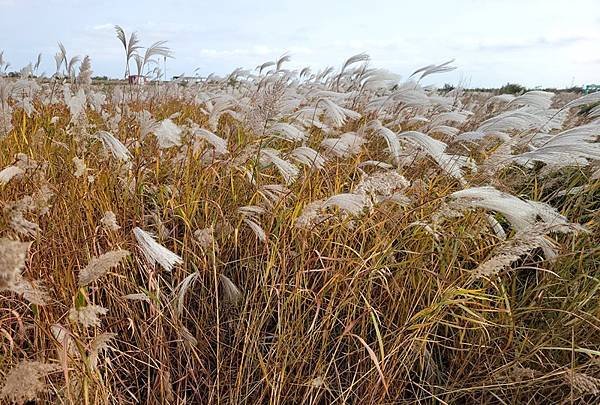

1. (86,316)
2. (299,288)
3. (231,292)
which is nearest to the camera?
(86,316)

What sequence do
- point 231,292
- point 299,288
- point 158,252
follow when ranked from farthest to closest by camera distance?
point 231,292, point 299,288, point 158,252

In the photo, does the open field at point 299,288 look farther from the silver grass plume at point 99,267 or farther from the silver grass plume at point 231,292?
the silver grass plume at point 99,267

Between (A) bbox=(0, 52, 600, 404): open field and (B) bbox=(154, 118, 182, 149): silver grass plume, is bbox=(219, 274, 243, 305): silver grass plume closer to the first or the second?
(A) bbox=(0, 52, 600, 404): open field

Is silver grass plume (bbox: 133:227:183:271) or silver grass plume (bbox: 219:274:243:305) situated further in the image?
silver grass plume (bbox: 219:274:243:305)

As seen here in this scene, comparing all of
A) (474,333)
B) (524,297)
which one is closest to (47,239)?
(474,333)

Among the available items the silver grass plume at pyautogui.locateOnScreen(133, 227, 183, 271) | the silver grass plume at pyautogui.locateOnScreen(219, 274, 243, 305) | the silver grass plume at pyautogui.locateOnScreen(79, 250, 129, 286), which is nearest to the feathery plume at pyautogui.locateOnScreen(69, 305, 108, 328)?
the silver grass plume at pyautogui.locateOnScreen(79, 250, 129, 286)

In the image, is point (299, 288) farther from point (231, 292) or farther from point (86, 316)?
point (86, 316)

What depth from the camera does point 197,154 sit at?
229cm

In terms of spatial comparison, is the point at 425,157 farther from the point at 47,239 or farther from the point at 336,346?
the point at 47,239

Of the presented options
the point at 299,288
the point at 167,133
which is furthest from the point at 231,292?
the point at 167,133

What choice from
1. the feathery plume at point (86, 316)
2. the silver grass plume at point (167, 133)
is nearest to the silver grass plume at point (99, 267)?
the feathery plume at point (86, 316)

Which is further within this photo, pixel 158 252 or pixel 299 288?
pixel 299 288

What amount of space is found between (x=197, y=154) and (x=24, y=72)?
315cm

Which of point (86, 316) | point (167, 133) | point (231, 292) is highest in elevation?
point (167, 133)
